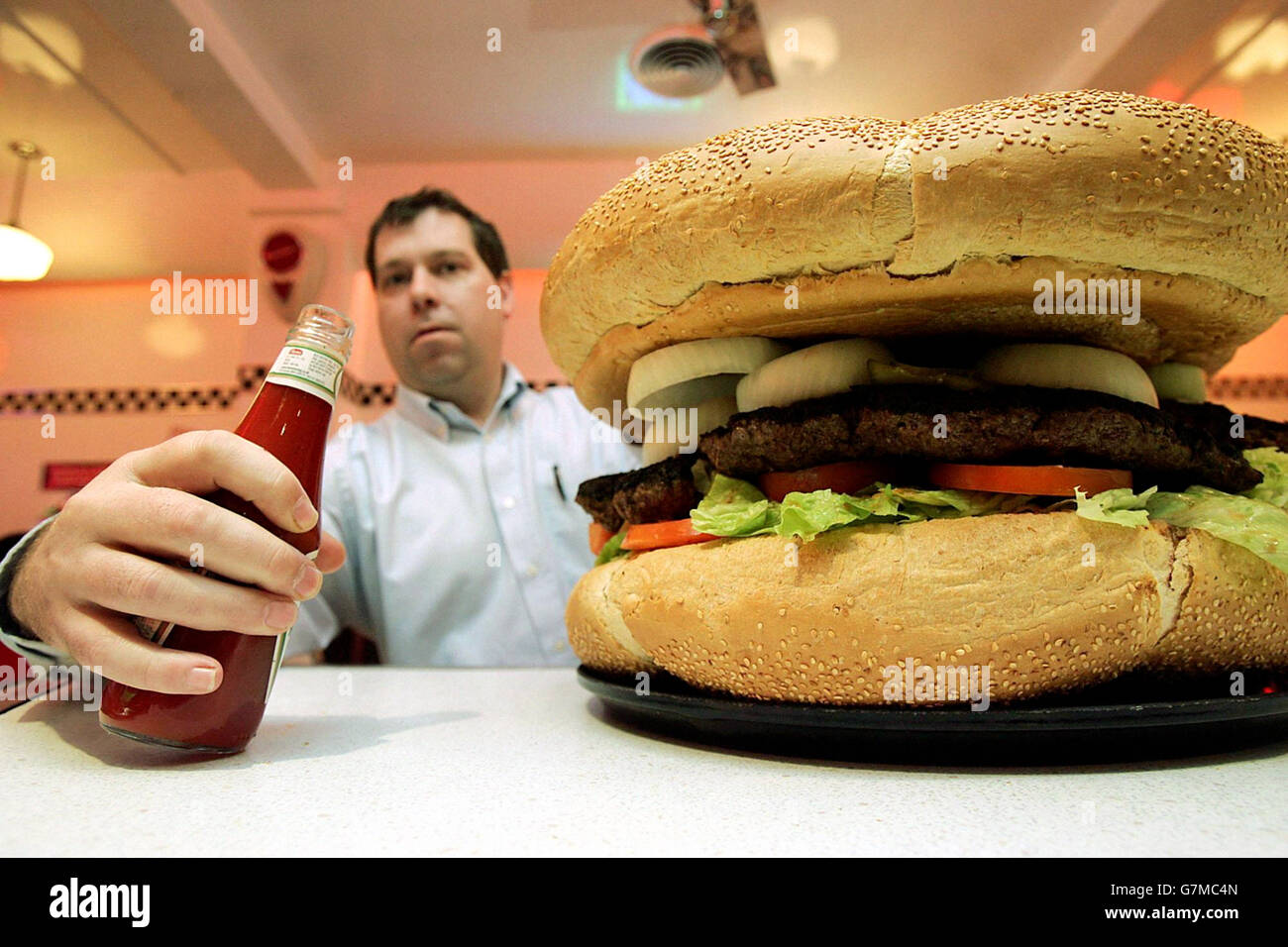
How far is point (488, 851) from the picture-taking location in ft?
1.74

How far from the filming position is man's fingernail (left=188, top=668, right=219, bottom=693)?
73cm

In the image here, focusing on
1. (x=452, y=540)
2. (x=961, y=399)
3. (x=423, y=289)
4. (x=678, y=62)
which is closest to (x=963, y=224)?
(x=961, y=399)

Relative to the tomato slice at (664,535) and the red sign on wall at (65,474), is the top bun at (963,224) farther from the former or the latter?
the red sign on wall at (65,474)

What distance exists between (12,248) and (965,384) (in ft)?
16.0

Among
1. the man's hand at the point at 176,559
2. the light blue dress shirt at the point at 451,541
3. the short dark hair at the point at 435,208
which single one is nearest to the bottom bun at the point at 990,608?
the man's hand at the point at 176,559

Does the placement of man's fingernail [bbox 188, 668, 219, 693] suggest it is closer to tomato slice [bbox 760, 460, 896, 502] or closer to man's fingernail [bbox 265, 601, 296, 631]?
man's fingernail [bbox 265, 601, 296, 631]

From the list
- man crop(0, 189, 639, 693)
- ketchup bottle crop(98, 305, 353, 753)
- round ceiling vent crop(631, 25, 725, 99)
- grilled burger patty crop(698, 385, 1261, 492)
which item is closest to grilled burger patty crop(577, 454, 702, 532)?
grilled burger patty crop(698, 385, 1261, 492)

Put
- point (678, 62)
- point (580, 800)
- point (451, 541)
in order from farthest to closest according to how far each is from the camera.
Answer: point (678, 62) → point (451, 541) → point (580, 800)

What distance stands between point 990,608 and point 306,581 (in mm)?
671

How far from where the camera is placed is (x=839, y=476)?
862 mm

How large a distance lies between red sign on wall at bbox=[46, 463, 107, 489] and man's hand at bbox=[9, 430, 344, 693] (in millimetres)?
5736

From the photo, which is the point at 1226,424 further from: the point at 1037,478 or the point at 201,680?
the point at 201,680

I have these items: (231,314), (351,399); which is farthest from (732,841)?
(231,314)
